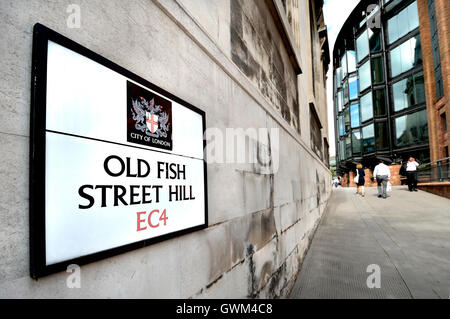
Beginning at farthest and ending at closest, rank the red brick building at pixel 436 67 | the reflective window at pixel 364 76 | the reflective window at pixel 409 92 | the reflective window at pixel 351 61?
the reflective window at pixel 351 61 < the reflective window at pixel 364 76 < the reflective window at pixel 409 92 < the red brick building at pixel 436 67

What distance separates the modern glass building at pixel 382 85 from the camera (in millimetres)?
23109

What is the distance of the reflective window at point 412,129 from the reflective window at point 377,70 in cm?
523

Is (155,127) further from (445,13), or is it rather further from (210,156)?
(445,13)

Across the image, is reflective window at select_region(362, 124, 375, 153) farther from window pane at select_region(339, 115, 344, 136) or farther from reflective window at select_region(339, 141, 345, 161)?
reflective window at select_region(339, 141, 345, 161)

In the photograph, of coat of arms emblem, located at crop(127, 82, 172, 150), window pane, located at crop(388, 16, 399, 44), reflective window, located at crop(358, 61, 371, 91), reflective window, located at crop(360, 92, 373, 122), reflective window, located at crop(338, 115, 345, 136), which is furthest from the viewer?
reflective window, located at crop(338, 115, 345, 136)

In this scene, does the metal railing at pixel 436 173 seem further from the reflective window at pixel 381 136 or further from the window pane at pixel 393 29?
the window pane at pixel 393 29

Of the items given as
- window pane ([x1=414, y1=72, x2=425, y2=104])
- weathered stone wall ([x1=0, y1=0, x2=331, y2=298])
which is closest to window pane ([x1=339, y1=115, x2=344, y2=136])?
window pane ([x1=414, y1=72, x2=425, y2=104])

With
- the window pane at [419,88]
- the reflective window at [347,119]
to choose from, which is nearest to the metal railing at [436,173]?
the window pane at [419,88]

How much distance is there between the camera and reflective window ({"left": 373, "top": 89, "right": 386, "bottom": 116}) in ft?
89.0

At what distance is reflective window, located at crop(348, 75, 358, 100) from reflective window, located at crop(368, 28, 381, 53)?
4249 millimetres

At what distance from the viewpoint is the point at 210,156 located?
200cm

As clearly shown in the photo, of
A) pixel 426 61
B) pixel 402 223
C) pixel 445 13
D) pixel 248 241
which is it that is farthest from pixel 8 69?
pixel 426 61
